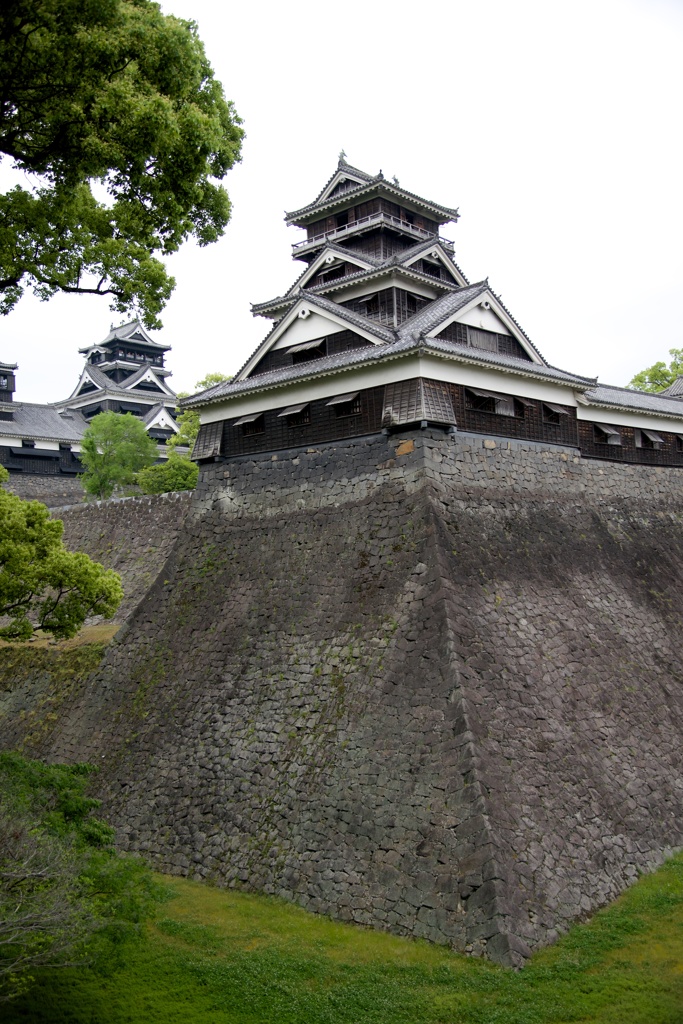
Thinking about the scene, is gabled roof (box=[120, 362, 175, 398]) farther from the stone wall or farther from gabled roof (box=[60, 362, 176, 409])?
the stone wall

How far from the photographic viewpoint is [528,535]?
15719mm

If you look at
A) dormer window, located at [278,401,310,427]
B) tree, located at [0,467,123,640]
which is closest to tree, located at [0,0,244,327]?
tree, located at [0,467,123,640]

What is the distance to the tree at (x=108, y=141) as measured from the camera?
8.48 metres

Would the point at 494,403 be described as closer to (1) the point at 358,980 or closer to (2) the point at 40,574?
(2) the point at 40,574

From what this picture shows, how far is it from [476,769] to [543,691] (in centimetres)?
268

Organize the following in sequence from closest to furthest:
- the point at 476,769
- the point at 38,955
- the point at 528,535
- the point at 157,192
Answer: the point at 38,955 → the point at 157,192 → the point at 476,769 → the point at 528,535

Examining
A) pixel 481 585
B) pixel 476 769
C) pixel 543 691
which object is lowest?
pixel 476 769

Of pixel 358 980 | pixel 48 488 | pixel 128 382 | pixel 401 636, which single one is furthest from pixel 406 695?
pixel 128 382

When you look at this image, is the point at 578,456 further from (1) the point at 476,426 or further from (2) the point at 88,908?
(2) the point at 88,908

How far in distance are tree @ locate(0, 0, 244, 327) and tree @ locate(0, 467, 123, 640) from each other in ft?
8.71

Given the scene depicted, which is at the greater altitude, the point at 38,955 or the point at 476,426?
the point at 476,426

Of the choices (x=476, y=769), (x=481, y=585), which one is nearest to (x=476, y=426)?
(x=481, y=585)

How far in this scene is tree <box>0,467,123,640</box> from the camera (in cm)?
1052

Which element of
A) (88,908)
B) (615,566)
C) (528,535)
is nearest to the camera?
(88,908)
